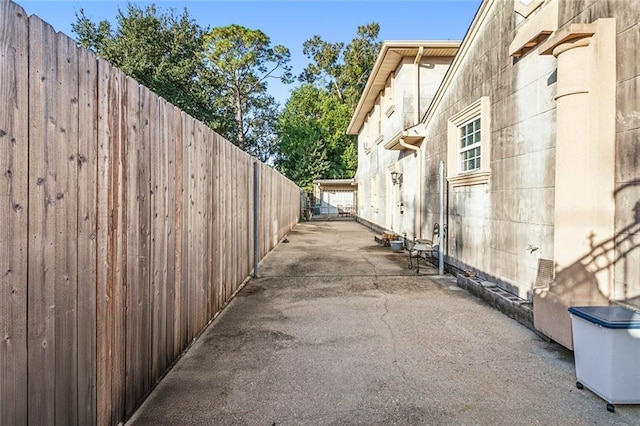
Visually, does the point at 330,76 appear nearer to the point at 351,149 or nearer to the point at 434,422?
the point at 351,149

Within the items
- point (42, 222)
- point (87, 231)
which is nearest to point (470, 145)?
point (87, 231)

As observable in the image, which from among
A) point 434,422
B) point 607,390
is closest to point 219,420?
point 434,422

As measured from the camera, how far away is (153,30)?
24328 millimetres

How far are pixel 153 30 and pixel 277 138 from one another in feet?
39.7

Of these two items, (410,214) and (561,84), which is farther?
(410,214)

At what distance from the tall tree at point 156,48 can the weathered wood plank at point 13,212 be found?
81.6 feet

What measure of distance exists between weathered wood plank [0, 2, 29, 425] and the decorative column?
13.1ft

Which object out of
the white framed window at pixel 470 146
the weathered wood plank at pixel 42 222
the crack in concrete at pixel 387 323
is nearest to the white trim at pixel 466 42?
the white framed window at pixel 470 146

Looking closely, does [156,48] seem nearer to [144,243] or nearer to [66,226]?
[144,243]

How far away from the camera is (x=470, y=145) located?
21.8 ft

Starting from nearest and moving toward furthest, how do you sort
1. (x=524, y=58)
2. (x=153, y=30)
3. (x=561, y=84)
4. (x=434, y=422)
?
(x=434, y=422) < (x=561, y=84) < (x=524, y=58) < (x=153, y=30)

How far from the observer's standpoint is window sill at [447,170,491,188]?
580 cm

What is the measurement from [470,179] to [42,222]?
238 inches

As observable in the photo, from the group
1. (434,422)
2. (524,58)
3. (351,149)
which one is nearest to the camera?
(434,422)
